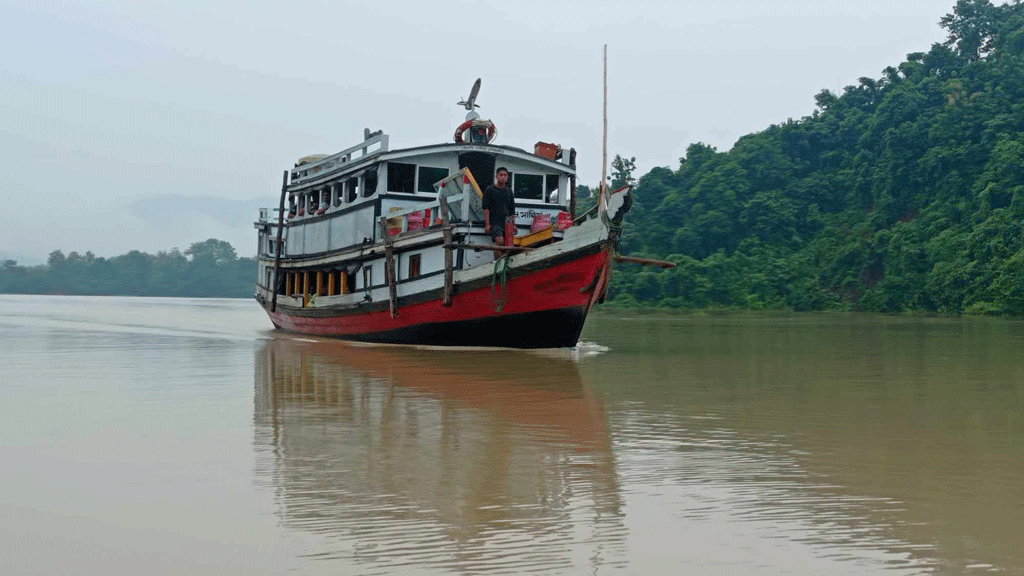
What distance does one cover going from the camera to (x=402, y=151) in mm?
21203

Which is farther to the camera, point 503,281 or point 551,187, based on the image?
point 551,187

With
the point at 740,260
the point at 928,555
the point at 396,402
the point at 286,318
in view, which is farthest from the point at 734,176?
the point at 928,555

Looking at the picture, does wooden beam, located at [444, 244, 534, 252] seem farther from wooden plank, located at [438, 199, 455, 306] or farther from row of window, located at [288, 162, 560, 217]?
row of window, located at [288, 162, 560, 217]

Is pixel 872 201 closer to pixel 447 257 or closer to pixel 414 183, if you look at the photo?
pixel 414 183

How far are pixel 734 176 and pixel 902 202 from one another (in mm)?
11906

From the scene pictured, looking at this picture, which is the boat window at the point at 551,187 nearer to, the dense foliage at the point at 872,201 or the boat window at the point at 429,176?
the boat window at the point at 429,176

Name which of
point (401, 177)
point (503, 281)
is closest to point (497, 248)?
point (503, 281)

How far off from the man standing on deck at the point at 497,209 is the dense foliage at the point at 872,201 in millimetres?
36596

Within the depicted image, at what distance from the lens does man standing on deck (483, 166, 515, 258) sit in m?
19.4

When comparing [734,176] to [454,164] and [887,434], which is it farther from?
[887,434]

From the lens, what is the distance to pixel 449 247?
19.3 m

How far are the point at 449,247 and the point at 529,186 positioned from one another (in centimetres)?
382

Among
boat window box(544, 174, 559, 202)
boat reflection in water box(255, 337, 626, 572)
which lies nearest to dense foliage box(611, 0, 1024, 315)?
boat window box(544, 174, 559, 202)

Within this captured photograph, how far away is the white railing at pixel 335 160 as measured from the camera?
71.5 feet
